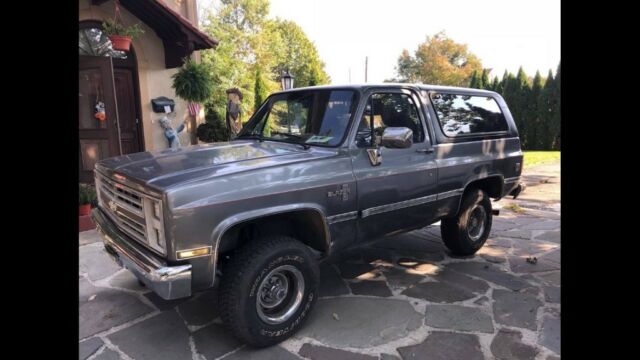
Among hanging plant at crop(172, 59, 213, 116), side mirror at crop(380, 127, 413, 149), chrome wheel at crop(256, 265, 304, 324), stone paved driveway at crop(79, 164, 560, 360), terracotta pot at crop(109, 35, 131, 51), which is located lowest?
stone paved driveway at crop(79, 164, 560, 360)

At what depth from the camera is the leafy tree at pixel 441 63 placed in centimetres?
3866

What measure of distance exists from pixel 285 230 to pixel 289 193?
52 centimetres

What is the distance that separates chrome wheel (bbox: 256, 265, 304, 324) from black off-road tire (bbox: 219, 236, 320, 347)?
0.04 m

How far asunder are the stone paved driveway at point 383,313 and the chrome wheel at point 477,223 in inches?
10.9

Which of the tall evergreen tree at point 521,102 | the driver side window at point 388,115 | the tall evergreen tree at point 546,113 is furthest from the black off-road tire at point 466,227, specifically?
the tall evergreen tree at point 521,102

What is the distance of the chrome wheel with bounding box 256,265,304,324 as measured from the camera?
120 inches

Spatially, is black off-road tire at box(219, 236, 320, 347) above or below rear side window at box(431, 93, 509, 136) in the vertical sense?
below

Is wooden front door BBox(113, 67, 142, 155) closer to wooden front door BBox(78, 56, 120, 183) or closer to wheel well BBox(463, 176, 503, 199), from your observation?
wooden front door BBox(78, 56, 120, 183)

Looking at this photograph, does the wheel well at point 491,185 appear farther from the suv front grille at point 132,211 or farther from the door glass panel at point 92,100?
the door glass panel at point 92,100

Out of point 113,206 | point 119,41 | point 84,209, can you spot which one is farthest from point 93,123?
point 113,206

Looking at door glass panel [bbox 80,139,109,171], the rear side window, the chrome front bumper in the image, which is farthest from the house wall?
the rear side window

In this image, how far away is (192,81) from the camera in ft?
26.2

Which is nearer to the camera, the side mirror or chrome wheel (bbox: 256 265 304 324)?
chrome wheel (bbox: 256 265 304 324)
